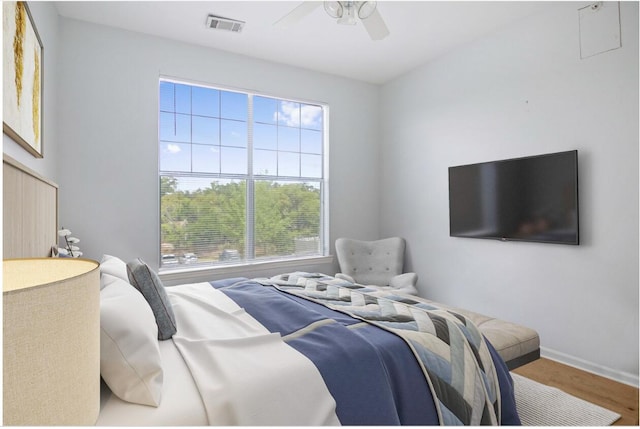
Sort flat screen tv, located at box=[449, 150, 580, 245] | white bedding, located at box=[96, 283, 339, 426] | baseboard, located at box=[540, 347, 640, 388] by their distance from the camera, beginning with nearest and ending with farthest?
white bedding, located at box=[96, 283, 339, 426] < baseboard, located at box=[540, 347, 640, 388] < flat screen tv, located at box=[449, 150, 580, 245]

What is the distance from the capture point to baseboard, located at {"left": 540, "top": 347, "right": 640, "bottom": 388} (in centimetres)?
250

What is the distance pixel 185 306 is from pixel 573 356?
9.67ft

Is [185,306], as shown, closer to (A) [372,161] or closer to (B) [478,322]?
(B) [478,322]

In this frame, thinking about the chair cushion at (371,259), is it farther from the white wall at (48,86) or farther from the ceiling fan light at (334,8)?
the white wall at (48,86)

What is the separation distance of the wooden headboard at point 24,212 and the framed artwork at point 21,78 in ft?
0.69

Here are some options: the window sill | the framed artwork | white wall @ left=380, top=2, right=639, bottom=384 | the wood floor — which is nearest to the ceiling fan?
the framed artwork

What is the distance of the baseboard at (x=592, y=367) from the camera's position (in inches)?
98.3

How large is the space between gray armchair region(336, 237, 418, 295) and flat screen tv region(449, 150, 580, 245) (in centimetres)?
72

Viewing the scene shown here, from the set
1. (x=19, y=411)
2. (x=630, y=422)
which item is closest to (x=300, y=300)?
(x=19, y=411)

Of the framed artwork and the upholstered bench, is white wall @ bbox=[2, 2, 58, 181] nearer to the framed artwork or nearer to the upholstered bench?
the framed artwork

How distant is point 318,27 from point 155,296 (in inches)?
108

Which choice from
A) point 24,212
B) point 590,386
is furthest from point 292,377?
point 590,386

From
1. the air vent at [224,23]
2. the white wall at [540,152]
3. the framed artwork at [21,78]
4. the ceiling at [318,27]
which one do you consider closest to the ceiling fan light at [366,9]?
the ceiling at [318,27]

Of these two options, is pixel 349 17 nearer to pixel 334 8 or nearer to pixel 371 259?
pixel 334 8
